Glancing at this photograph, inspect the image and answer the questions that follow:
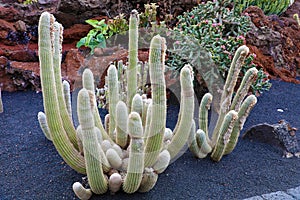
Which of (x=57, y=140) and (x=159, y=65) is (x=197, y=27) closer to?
(x=159, y=65)

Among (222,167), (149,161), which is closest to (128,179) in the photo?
(149,161)

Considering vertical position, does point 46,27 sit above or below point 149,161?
above

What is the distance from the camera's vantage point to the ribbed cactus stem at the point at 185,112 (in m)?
2.07

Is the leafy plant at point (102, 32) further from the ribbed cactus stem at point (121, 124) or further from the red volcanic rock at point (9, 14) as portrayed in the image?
the ribbed cactus stem at point (121, 124)

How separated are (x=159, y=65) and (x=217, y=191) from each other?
933 millimetres

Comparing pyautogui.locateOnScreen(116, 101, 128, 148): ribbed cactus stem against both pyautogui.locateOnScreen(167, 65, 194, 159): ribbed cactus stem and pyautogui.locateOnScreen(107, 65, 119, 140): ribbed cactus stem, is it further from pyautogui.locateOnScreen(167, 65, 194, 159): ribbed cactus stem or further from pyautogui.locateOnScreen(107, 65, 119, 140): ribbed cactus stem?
pyautogui.locateOnScreen(167, 65, 194, 159): ribbed cactus stem

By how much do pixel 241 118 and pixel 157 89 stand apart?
876 millimetres

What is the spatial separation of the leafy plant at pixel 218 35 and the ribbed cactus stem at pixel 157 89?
5.75 feet

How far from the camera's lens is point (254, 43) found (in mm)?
4555

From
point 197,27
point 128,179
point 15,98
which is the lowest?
point 15,98

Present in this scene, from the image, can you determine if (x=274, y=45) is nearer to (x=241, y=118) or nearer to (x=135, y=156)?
(x=241, y=118)

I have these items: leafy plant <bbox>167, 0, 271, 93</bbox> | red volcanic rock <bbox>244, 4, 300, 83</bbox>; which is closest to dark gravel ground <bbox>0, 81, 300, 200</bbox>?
leafy plant <bbox>167, 0, 271, 93</bbox>

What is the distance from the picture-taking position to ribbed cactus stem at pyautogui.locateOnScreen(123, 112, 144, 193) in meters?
1.77

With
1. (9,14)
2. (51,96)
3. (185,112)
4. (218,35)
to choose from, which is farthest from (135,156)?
(9,14)
